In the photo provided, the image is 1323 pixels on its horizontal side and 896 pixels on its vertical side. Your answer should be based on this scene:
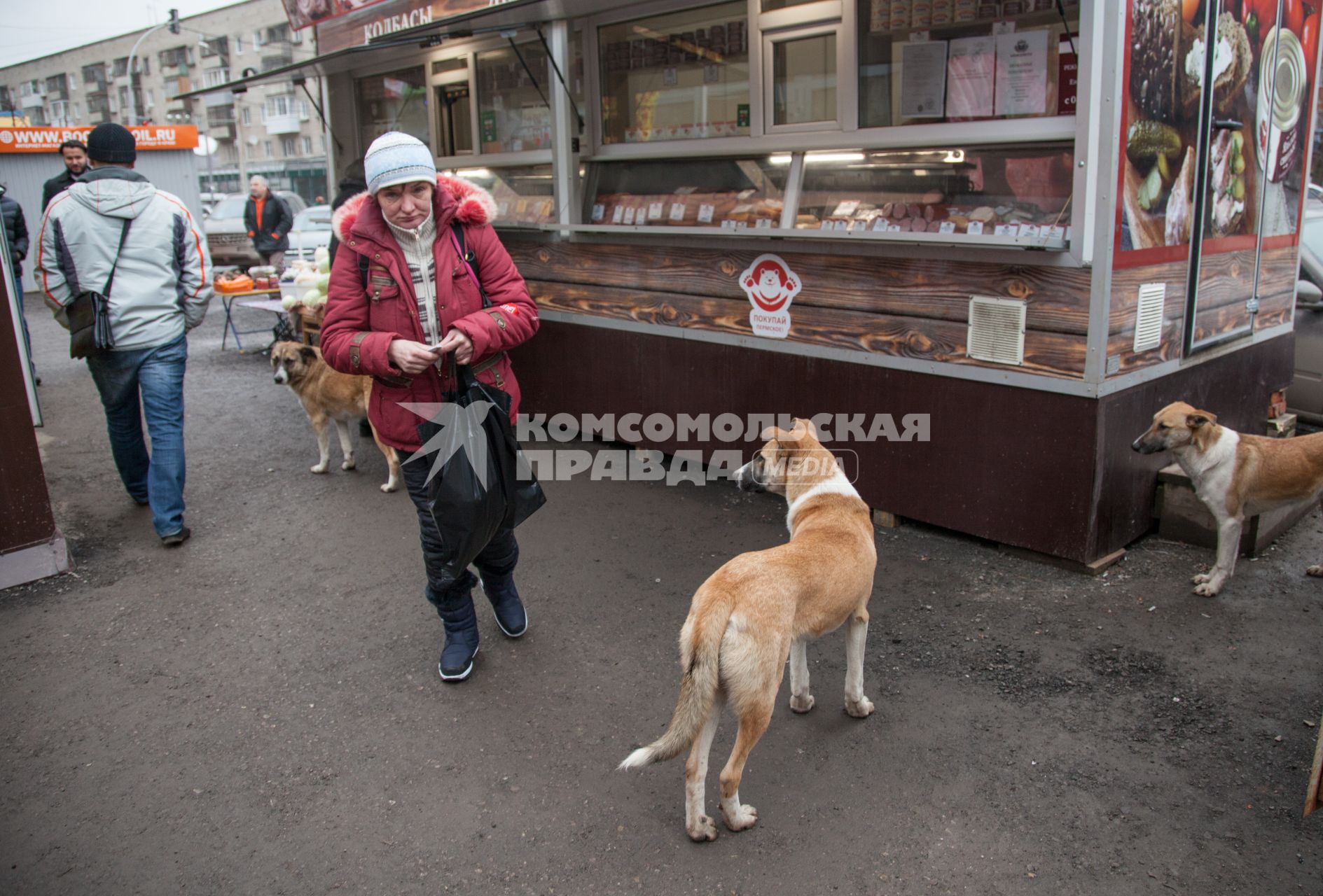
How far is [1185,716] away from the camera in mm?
3402

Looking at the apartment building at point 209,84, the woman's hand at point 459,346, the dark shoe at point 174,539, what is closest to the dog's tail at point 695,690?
the woman's hand at point 459,346

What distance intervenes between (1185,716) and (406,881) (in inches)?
111

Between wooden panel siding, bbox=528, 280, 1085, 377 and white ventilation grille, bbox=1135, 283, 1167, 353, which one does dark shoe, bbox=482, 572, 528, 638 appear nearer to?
wooden panel siding, bbox=528, 280, 1085, 377

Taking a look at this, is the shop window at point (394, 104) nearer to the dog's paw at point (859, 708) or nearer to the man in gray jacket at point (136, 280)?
the man in gray jacket at point (136, 280)

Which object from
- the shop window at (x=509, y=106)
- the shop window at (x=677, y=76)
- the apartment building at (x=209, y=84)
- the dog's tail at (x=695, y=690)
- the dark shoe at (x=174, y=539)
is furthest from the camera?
the apartment building at (x=209, y=84)

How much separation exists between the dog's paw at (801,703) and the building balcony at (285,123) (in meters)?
63.3

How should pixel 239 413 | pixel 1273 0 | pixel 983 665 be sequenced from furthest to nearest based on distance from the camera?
1. pixel 239 413
2. pixel 1273 0
3. pixel 983 665

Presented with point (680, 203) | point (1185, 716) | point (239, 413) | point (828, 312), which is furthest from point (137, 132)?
point (1185, 716)

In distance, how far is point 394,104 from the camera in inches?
344

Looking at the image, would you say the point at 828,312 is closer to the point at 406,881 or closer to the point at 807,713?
the point at 807,713

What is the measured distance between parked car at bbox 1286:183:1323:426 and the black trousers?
6.34 metres

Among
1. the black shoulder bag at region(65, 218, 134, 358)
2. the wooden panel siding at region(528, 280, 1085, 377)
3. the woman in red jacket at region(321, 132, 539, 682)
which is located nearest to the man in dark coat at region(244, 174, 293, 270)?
the wooden panel siding at region(528, 280, 1085, 377)

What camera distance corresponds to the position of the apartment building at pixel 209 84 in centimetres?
5388

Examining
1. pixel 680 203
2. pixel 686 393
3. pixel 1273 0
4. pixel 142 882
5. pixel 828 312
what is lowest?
pixel 142 882
